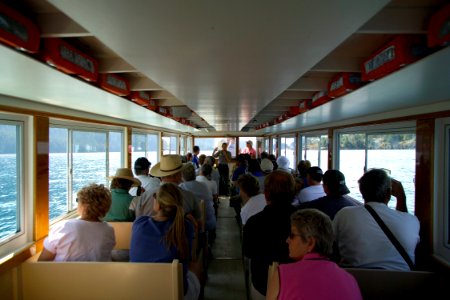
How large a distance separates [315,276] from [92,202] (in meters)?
1.47

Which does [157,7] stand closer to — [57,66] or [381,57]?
[57,66]

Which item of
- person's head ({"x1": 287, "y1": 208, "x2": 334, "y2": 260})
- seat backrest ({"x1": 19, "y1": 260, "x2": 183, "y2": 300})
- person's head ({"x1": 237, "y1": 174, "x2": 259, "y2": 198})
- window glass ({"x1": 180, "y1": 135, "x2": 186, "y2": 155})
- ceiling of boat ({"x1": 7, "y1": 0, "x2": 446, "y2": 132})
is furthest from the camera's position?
window glass ({"x1": 180, "y1": 135, "x2": 186, "y2": 155})

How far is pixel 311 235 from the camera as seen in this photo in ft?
4.28

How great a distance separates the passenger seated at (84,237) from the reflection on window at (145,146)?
372 centimetres

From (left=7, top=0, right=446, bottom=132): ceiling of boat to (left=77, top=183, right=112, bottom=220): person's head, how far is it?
87 cm

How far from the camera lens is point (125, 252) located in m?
2.56

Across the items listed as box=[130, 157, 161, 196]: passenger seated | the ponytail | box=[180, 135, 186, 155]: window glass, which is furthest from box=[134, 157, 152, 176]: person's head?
box=[180, 135, 186, 155]: window glass

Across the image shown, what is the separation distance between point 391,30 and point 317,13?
1.88 ft

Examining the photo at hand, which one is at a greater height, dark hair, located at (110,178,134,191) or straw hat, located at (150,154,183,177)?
straw hat, located at (150,154,183,177)

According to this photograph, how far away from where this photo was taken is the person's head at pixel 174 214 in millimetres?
1710

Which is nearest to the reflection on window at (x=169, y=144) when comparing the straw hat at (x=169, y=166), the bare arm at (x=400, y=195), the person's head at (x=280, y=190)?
the straw hat at (x=169, y=166)

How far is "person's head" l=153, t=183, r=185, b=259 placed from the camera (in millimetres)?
1710

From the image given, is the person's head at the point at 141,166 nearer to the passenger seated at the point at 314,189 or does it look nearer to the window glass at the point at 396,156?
the passenger seated at the point at 314,189

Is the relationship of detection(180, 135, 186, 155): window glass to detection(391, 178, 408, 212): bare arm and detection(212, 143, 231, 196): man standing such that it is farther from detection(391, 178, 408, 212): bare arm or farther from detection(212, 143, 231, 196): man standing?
detection(391, 178, 408, 212): bare arm
